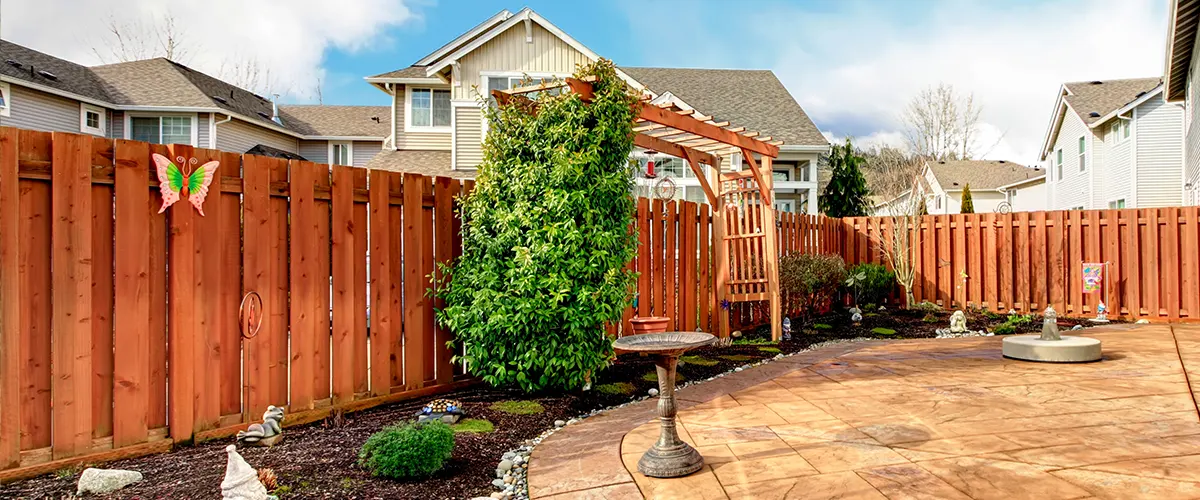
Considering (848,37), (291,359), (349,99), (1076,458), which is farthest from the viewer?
(349,99)

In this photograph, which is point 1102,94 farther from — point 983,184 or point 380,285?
point 380,285

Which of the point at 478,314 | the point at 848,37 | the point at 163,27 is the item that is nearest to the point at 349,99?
the point at 163,27

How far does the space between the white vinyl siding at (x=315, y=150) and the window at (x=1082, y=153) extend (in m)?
23.9

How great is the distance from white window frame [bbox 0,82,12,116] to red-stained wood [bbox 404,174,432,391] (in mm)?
16080

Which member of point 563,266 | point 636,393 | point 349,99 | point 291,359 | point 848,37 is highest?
point 349,99

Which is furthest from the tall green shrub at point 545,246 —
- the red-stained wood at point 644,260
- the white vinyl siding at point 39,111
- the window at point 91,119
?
the window at point 91,119

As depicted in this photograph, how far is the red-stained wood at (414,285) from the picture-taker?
4.43 metres

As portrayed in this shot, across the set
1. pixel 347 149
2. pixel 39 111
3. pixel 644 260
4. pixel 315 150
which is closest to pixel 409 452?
pixel 644 260

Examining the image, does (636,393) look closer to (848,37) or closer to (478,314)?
(478,314)

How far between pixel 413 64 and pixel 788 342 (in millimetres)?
11867

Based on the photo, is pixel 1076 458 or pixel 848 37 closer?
pixel 1076 458

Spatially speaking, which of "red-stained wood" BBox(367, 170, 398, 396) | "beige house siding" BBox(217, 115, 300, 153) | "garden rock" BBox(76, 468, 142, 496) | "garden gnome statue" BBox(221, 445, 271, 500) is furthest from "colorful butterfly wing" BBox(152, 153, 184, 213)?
"beige house siding" BBox(217, 115, 300, 153)

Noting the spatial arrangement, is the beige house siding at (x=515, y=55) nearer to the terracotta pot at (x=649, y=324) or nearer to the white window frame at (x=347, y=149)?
the white window frame at (x=347, y=149)

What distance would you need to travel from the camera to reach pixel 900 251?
9977 mm
